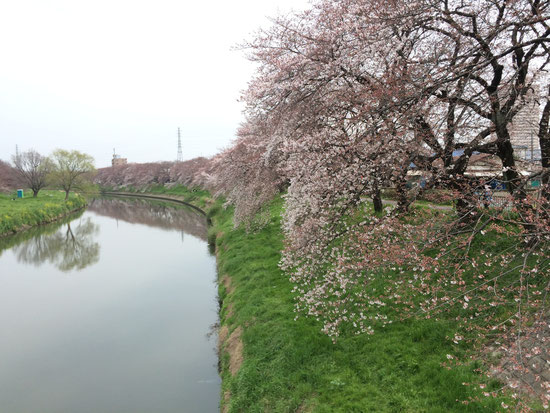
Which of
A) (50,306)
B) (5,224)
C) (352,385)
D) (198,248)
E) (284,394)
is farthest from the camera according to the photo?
(5,224)

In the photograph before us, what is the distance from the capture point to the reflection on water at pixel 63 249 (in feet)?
81.3

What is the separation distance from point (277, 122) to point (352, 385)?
6957 mm

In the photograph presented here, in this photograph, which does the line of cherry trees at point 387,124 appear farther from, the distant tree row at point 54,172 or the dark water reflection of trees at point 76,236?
the distant tree row at point 54,172

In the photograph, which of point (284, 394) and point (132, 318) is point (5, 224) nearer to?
point (132, 318)

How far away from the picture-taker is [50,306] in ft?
54.8

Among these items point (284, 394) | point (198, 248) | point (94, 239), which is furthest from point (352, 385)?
point (94, 239)

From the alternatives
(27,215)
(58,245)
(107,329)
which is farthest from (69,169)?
(107,329)

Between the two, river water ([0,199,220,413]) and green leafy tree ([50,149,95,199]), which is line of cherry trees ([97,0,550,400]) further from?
green leafy tree ([50,149,95,199])

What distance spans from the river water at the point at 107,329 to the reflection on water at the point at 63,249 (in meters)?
0.08

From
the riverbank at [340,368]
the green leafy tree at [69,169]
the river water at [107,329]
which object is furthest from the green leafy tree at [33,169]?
the riverbank at [340,368]

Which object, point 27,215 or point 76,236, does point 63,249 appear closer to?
point 76,236

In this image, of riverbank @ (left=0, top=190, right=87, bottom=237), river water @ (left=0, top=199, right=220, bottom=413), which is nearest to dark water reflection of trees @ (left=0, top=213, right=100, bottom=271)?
river water @ (left=0, top=199, right=220, bottom=413)

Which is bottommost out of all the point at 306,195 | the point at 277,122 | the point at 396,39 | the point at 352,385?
→ the point at 352,385

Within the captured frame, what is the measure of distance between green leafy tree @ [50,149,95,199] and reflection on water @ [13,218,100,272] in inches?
756
